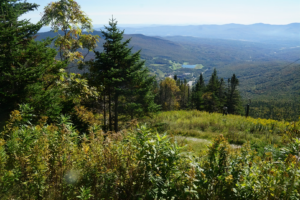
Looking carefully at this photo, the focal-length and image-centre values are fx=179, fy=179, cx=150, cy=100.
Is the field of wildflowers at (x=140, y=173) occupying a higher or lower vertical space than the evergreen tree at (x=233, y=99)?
higher

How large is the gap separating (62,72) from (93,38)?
358 cm

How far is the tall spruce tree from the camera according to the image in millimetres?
10789

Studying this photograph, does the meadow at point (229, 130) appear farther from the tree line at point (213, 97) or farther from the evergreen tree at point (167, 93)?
the evergreen tree at point (167, 93)

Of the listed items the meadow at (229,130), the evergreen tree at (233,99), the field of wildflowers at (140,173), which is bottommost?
the evergreen tree at (233,99)

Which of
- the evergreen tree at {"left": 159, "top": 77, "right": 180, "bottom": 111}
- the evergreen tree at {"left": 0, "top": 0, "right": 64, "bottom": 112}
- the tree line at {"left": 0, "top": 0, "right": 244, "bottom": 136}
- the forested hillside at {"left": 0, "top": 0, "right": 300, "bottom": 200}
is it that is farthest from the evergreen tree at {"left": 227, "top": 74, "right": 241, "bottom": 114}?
the evergreen tree at {"left": 0, "top": 0, "right": 64, "bottom": 112}

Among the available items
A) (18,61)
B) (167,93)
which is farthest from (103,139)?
(167,93)

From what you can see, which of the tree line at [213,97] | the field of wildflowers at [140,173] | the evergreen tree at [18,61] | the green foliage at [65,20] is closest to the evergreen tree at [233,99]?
the tree line at [213,97]

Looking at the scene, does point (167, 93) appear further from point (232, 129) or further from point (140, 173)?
point (140, 173)

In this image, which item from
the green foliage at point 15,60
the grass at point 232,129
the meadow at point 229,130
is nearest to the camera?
the green foliage at point 15,60

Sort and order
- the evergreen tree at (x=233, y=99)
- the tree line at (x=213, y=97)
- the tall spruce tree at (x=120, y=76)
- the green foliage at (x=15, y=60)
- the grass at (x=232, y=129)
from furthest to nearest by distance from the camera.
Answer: the evergreen tree at (x=233, y=99), the tree line at (x=213, y=97), the tall spruce tree at (x=120, y=76), the grass at (x=232, y=129), the green foliage at (x=15, y=60)

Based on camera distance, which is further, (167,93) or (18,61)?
(167,93)

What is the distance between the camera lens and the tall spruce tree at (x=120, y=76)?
1079 cm

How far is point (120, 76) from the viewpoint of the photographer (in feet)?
37.4

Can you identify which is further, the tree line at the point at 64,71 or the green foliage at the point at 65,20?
the green foliage at the point at 65,20
